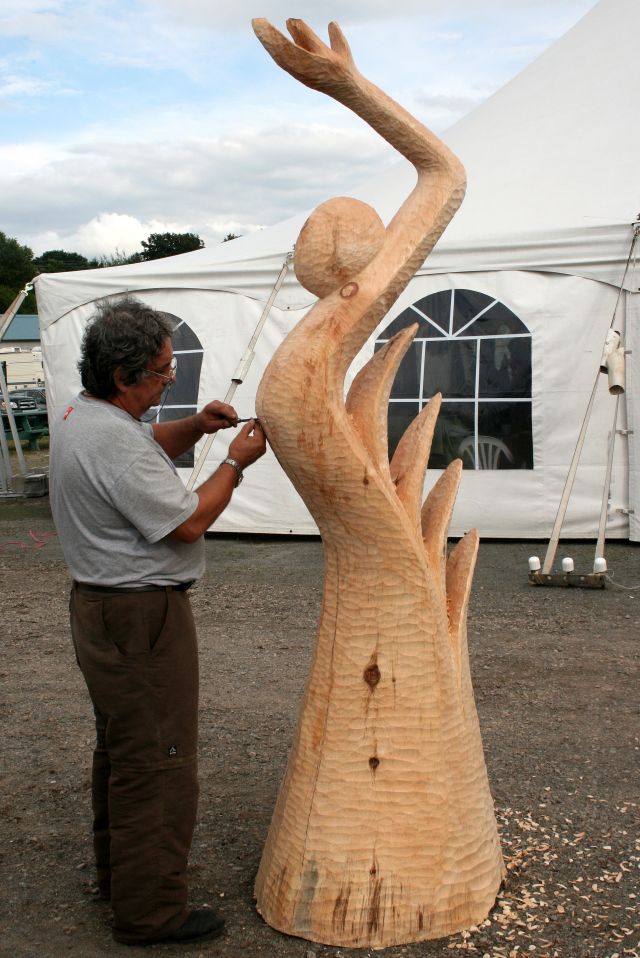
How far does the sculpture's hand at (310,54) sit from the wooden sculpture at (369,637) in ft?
0.04

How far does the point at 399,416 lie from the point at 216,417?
4231 mm

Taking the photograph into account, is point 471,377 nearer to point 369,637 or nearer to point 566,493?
point 566,493

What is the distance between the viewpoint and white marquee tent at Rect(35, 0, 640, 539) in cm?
584

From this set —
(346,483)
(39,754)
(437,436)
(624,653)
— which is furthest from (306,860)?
(437,436)

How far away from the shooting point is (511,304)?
19.6ft

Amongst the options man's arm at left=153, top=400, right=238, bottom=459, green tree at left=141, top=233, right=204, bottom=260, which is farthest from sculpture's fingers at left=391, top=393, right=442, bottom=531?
green tree at left=141, top=233, right=204, bottom=260

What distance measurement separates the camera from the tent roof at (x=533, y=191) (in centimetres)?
582

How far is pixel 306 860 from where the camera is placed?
2.08 m

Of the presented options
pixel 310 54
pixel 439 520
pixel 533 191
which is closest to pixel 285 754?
pixel 439 520

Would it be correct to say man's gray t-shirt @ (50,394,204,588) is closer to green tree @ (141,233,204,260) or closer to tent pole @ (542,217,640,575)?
tent pole @ (542,217,640,575)

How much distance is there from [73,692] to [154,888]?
1.99 m

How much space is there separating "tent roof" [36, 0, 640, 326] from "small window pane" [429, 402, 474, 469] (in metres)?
0.93

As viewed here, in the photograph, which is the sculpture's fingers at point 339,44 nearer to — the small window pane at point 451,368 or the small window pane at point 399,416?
the small window pane at point 451,368

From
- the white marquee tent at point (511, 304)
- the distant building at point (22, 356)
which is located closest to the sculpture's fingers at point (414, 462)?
the white marquee tent at point (511, 304)
